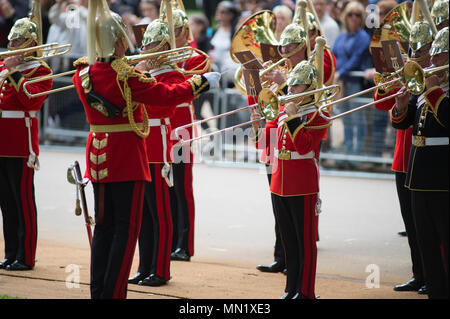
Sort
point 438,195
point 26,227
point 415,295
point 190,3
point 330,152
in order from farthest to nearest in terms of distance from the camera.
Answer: point 190,3 → point 330,152 → point 26,227 → point 415,295 → point 438,195

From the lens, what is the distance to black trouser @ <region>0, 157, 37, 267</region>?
638 centimetres

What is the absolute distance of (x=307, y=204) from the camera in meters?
5.35

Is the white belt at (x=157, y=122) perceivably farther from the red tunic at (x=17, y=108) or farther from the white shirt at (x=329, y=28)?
the white shirt at (x=329, y=28)

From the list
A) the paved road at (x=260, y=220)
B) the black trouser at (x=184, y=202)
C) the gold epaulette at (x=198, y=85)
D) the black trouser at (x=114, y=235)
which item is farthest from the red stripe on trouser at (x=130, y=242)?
the paved road at (x=260, y=220)

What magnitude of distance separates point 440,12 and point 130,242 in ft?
8.42

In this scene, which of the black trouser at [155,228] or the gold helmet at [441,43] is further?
the black trouser at [155,228]

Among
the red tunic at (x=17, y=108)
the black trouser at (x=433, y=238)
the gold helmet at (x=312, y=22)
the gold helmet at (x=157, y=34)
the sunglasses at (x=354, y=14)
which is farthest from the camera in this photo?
the sunglasses at (x=354, y=14)

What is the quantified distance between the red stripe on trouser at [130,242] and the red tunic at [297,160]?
3.11 ft

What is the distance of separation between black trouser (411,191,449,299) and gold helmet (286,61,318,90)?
96 centimetres

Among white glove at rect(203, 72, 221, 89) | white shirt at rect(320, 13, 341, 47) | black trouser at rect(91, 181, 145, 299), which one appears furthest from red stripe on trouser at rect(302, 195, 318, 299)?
white shirt at rect(320, 13, 341, 47)

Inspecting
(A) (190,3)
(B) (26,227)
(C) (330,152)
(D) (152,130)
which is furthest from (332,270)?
(A) (190,3)

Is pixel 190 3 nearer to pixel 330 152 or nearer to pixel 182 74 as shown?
pixel 330 152

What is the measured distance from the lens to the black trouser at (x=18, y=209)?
20.9ft
